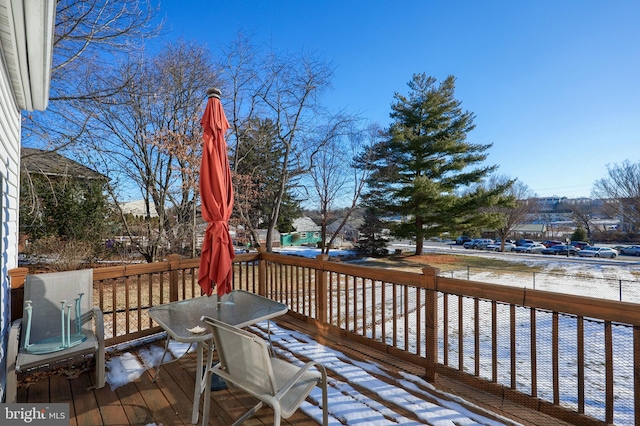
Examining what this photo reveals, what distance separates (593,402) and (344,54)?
1146cm

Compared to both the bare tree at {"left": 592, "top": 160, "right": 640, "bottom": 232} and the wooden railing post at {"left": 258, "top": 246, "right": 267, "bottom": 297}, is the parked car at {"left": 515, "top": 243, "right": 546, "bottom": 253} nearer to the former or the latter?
the bare tree at {"left": 592, "top": 160, "right": 640, "bottom": 232}

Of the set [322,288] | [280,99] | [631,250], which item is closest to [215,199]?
[322,288]

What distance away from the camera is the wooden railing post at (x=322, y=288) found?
353 cm

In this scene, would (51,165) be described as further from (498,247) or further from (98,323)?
(498,247)

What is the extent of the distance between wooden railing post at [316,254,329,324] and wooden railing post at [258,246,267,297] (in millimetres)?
1048

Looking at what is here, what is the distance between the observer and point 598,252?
22.7 metres

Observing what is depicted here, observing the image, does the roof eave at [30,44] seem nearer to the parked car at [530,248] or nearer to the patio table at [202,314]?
the patio table at [202,314]

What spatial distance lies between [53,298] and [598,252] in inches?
1227

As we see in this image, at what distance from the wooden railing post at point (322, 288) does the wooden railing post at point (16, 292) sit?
2.73 metres

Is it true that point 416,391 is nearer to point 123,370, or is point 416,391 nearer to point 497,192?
point 123,370

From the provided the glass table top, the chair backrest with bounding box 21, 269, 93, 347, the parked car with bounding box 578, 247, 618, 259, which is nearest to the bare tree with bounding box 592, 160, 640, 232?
the parked car with bounding box 578, 247, 618, 259

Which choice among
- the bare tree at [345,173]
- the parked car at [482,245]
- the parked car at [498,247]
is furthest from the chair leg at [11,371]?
the parked car at [482,245]

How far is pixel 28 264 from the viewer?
8594 mm

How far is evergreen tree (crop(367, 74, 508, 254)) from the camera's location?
18.1 metres
